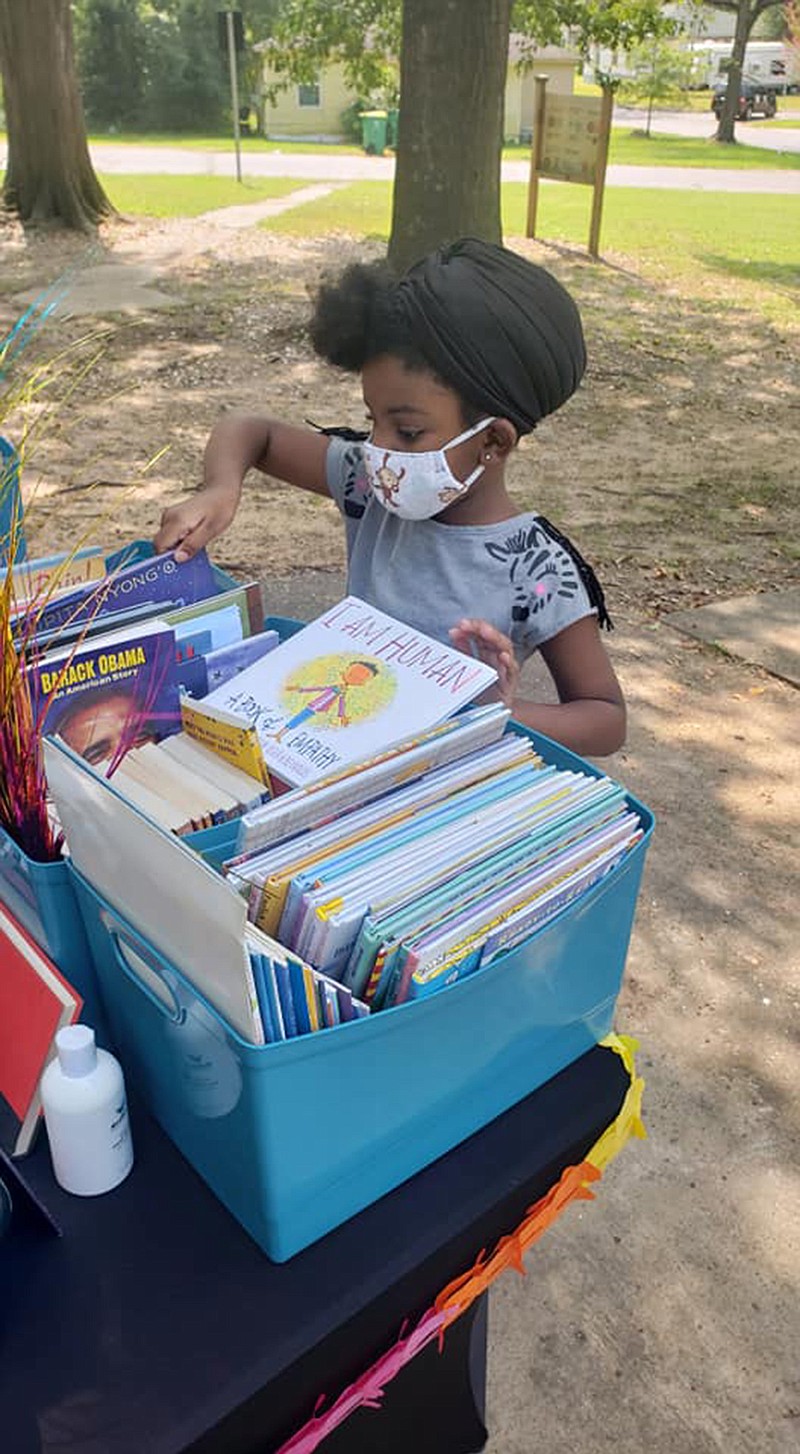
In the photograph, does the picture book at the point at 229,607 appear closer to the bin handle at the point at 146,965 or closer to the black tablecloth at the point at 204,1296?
the bin handle at the point at 146,965

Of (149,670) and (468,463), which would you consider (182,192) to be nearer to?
(468,463)

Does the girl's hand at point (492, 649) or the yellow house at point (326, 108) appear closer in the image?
the girl's hand at point (492, 649)

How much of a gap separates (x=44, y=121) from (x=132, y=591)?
1103cm

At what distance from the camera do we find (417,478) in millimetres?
1574

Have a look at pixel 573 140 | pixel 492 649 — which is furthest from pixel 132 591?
pixel 573 140

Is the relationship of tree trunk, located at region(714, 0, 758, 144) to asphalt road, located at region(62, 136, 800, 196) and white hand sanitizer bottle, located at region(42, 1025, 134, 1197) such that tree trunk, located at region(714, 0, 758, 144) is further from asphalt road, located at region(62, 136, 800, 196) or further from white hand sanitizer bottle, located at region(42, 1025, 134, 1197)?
white hand sanitizer bottle, located at region(42, 1025, 134, 1197)

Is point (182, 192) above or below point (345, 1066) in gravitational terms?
below

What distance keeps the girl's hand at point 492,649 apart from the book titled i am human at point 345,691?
0.09 meters

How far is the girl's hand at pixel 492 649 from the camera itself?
1.25 metres

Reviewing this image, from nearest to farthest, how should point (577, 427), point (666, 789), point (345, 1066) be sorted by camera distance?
1. point (345, 1066)
2. point (666, 789)
3. point (577, 427)

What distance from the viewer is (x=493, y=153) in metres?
7.46

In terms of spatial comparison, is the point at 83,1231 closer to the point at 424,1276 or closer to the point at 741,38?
the point at 424,1276

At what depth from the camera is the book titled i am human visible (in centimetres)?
110

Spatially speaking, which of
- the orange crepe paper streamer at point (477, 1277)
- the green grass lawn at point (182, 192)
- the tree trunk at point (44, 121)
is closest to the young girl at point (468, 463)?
the orange crepe paper streamer at point (477, 1277)
